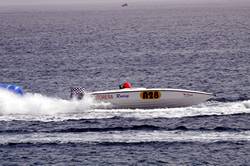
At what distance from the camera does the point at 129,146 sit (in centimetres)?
4431

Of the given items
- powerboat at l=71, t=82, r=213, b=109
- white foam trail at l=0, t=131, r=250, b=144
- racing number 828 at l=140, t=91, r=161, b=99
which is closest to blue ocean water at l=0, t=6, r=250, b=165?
white foam trail at l=0, t=131, r=250, b=144

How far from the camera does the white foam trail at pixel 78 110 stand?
51.9m

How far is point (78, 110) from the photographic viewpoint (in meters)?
53.3

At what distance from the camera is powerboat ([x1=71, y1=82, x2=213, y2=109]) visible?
178ft

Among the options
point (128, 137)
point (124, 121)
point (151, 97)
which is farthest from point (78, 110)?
point (128, 137)

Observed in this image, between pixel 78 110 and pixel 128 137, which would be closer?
pixel 128 137

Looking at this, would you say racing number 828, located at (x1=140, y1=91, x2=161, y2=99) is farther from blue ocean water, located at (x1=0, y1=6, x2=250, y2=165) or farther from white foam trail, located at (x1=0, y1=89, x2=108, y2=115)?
white foam trail, located at (x1=0, y1=89, x2=108, y2=115)

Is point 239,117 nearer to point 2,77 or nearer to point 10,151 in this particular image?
point 10,151

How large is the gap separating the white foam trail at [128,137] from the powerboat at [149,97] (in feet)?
23.6

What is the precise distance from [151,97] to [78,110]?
5.42 metres

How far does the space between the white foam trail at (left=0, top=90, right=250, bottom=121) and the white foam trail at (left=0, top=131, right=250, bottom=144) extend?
4521mm

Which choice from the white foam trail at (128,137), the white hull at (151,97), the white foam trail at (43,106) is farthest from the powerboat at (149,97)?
the white foam trail at (128,137)

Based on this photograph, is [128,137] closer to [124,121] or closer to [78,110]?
[124,121]

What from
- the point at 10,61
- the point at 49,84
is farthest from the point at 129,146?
the point at 10,61
